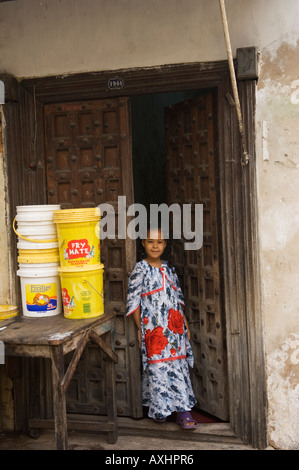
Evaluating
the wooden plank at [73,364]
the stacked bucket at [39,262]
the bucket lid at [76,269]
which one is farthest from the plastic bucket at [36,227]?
the wooden plank at [73,364]

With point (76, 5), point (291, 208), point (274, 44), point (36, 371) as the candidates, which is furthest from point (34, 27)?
point (36, 371)

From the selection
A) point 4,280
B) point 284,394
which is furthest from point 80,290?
point 284,394

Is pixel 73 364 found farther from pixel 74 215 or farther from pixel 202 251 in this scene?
pixel 202 251

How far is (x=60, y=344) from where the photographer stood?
3.70 meters

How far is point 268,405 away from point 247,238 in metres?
1.38

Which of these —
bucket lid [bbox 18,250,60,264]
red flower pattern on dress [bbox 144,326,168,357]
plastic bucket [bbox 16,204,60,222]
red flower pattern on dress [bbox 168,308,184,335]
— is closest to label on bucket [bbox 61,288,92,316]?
bucket lid [bbox 18,250,60,264]

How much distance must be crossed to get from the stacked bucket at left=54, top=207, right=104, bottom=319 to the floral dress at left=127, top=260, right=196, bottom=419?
0.67m

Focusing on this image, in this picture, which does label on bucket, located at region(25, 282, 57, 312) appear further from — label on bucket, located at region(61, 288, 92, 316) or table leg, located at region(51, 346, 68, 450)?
table leg, located at region(51, 346, 68, 450)

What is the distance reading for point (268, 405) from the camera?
4.52 meters

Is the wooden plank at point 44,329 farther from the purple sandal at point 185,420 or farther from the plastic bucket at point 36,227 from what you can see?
the purple sandal at point 185,420

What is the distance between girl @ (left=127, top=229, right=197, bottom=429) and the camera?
486cm

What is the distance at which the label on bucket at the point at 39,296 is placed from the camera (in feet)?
14.1

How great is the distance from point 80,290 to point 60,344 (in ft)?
1.96
